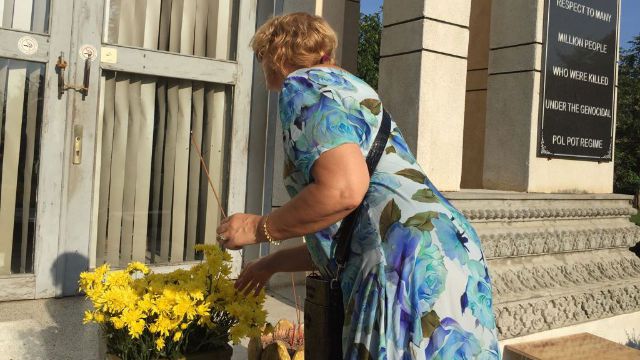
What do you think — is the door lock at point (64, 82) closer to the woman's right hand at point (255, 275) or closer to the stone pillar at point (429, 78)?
the stone pillar at point (429, 78)

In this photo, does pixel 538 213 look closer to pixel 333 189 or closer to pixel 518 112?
pixel 518 112

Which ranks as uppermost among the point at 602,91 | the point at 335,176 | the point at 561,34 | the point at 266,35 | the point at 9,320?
the point at 561,34

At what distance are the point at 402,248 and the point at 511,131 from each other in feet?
11.4

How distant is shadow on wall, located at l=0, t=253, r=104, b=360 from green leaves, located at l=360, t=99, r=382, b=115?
1917 mm

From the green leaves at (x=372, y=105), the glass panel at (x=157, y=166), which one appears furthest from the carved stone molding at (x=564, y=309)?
the green leaves at (x=372, y=105)

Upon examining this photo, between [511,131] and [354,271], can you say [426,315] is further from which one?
[511,131]

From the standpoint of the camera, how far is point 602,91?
5.12 m

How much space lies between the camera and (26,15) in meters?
3.99

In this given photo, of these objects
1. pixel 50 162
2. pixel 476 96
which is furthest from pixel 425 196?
pixel 476 96

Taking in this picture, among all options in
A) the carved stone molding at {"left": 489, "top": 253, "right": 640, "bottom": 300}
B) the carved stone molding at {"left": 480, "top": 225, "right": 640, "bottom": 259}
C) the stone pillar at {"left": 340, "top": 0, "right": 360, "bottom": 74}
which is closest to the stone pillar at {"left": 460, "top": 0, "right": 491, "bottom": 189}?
the carved stone molding at {"left": 480, "top": 225, "right": 640, "bottom": 259}

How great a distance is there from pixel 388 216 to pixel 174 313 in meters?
0.91

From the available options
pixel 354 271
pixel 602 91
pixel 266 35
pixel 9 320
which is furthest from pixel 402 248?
pixel 602 91

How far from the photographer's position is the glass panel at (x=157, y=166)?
4.37 m

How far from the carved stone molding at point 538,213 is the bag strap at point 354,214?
2.40 m
